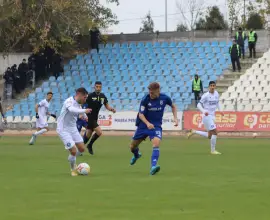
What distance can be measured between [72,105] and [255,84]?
81.0 feet

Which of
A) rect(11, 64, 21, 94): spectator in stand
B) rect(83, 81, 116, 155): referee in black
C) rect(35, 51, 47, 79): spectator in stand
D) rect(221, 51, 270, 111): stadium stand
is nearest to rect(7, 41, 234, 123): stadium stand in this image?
rect(35, 51, 47, 79): spectator in stand

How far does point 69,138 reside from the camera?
14836 millimetres

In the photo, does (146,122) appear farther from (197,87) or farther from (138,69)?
(138,69)

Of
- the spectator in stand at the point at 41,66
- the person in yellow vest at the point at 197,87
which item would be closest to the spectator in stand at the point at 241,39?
the person in yellow vest at the point at 197,87

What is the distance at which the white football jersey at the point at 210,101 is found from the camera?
22.0 m

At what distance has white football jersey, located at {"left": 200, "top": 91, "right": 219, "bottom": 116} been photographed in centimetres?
2198

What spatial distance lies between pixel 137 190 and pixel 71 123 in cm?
421

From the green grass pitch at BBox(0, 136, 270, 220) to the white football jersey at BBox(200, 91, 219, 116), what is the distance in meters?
3.34

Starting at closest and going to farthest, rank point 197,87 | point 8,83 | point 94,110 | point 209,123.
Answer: point 94,110
point 209,123
point 197,87
point 8,83

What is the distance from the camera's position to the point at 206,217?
8.66 meters

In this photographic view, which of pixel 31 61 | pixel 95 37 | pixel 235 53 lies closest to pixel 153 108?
pixel 235 53

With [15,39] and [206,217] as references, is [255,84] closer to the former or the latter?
[15,39]

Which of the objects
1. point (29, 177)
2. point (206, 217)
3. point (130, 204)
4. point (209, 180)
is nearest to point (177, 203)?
point (130, 204)

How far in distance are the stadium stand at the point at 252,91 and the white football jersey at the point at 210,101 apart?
11.3 metres
